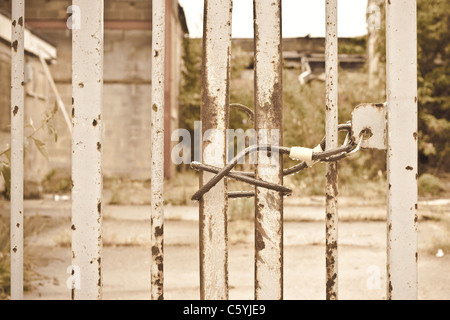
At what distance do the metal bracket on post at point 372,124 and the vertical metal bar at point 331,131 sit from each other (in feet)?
0.18

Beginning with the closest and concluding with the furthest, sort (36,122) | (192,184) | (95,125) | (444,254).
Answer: (95,125) < (444,254) < (36,122) < (192,184)

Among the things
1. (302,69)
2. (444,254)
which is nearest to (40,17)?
(302,69)

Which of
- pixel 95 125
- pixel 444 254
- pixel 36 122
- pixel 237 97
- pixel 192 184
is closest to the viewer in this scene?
pixel 95 125

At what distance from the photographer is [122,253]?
4.63 m

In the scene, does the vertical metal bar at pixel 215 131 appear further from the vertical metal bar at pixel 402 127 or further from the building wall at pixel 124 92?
the building wall at pixel 124 92

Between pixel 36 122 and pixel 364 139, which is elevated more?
pixel 36 122

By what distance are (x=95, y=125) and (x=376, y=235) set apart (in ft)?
15.5

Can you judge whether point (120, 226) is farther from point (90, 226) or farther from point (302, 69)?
point (302, 69)

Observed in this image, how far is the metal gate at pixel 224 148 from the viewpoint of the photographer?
109 centimetres

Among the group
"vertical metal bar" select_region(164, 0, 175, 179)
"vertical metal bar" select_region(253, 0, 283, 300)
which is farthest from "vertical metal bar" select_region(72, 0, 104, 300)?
"vertical metal bar" select_region(164, 0, 175, 179)

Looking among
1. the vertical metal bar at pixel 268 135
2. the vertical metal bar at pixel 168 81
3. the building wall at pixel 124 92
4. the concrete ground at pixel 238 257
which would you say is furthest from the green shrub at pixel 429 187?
the vertical metal bar at pixel 268 135

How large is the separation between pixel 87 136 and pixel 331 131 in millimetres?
559

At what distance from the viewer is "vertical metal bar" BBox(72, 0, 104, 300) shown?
43.3 inches

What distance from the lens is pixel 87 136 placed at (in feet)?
3.61
